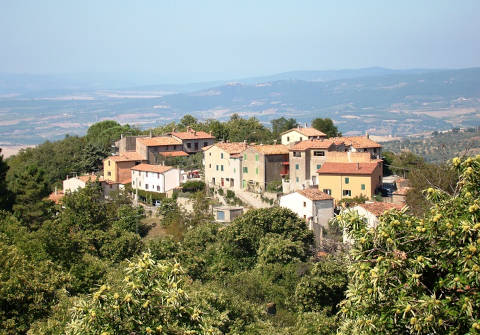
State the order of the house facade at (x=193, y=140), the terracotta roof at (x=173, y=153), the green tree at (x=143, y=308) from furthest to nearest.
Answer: the house facade at (x=193, y=140), the terracotta roof at (x=173, y=153), the green tree at (x=143, y=308)

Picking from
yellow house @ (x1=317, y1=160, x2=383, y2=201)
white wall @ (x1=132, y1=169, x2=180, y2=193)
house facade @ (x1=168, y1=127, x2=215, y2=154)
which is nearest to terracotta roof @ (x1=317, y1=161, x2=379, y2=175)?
yellow house @ (x1=317, y1=160, x2=383, y2=201)

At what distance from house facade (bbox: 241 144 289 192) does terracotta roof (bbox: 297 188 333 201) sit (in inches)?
278

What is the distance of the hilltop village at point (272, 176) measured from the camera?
4091 cm

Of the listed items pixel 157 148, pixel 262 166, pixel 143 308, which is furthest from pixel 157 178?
pixel 143 308

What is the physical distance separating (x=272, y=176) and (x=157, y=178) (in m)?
9.08

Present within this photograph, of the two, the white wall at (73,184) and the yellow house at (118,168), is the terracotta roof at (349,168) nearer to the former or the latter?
the yellow house at (118,168)

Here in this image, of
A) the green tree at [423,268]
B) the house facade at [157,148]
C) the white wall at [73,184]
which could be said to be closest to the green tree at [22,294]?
the green tree at [423,268]

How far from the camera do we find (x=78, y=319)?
406 inches

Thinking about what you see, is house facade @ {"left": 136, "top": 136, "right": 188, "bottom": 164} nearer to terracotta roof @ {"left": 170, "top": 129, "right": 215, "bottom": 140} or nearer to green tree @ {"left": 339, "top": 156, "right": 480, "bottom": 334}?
terracotta roof @ {"left": 170, "top": 129, "right": 215, "bottom": 140}

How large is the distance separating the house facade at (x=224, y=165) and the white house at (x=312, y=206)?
390 inches

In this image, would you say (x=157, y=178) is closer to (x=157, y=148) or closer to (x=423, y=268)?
(x=157, y=148)

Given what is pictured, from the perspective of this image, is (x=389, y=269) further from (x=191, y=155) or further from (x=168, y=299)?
(x=191, y=155)

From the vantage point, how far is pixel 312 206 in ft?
130

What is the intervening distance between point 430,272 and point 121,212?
34722mm
